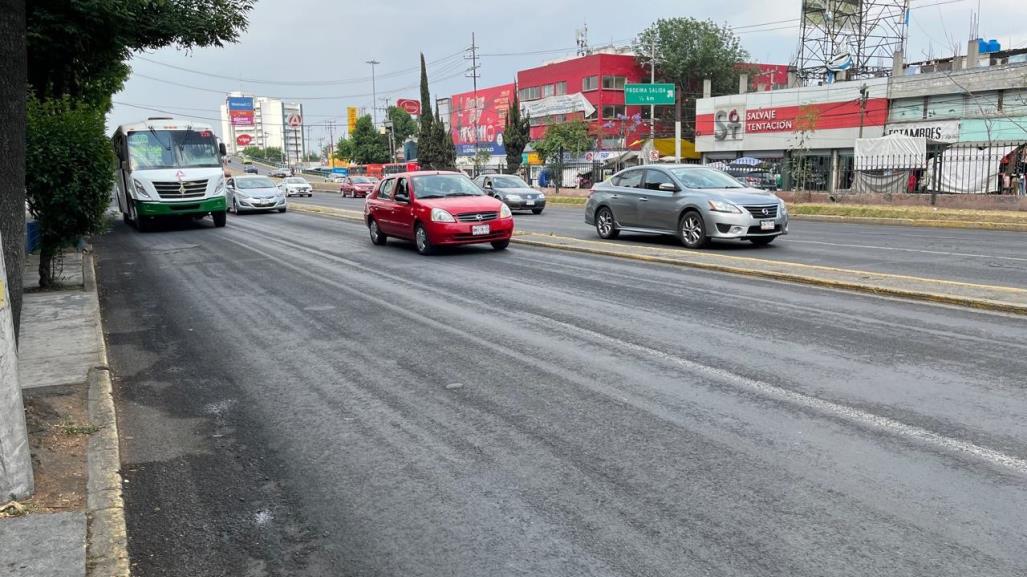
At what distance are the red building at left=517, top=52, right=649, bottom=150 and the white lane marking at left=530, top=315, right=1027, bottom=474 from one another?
62.6 metres

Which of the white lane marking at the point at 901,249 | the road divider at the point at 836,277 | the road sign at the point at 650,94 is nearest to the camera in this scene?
the road divider at the point at 836,277

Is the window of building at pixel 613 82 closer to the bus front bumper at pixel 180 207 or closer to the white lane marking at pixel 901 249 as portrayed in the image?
the bus front bumper at pixel 180 207

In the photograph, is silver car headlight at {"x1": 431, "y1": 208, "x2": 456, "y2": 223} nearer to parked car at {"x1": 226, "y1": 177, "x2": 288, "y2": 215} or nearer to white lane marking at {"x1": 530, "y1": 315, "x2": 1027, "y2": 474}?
white lane marking at {"x1": 530, "y1": 315, "x2": 1027, "y2": 474}

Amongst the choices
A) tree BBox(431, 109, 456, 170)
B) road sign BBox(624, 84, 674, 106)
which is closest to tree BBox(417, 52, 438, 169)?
tree BBox(431, 109, 456, 170)

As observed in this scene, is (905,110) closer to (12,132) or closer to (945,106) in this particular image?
(945,106)

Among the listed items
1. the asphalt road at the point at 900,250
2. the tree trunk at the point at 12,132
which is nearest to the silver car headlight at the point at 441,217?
the asphalt road at the point at 900,250

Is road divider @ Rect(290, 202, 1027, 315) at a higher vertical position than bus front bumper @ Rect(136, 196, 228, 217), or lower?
lower

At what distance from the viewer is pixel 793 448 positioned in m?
4.55

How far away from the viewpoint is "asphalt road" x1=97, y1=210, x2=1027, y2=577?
138 inches

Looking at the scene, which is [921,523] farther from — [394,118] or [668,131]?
[394,118]

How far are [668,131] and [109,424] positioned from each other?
7337 centimetres

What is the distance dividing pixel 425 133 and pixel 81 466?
7562 cm

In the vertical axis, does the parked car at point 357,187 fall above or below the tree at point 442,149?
below

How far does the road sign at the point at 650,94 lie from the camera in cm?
5647
